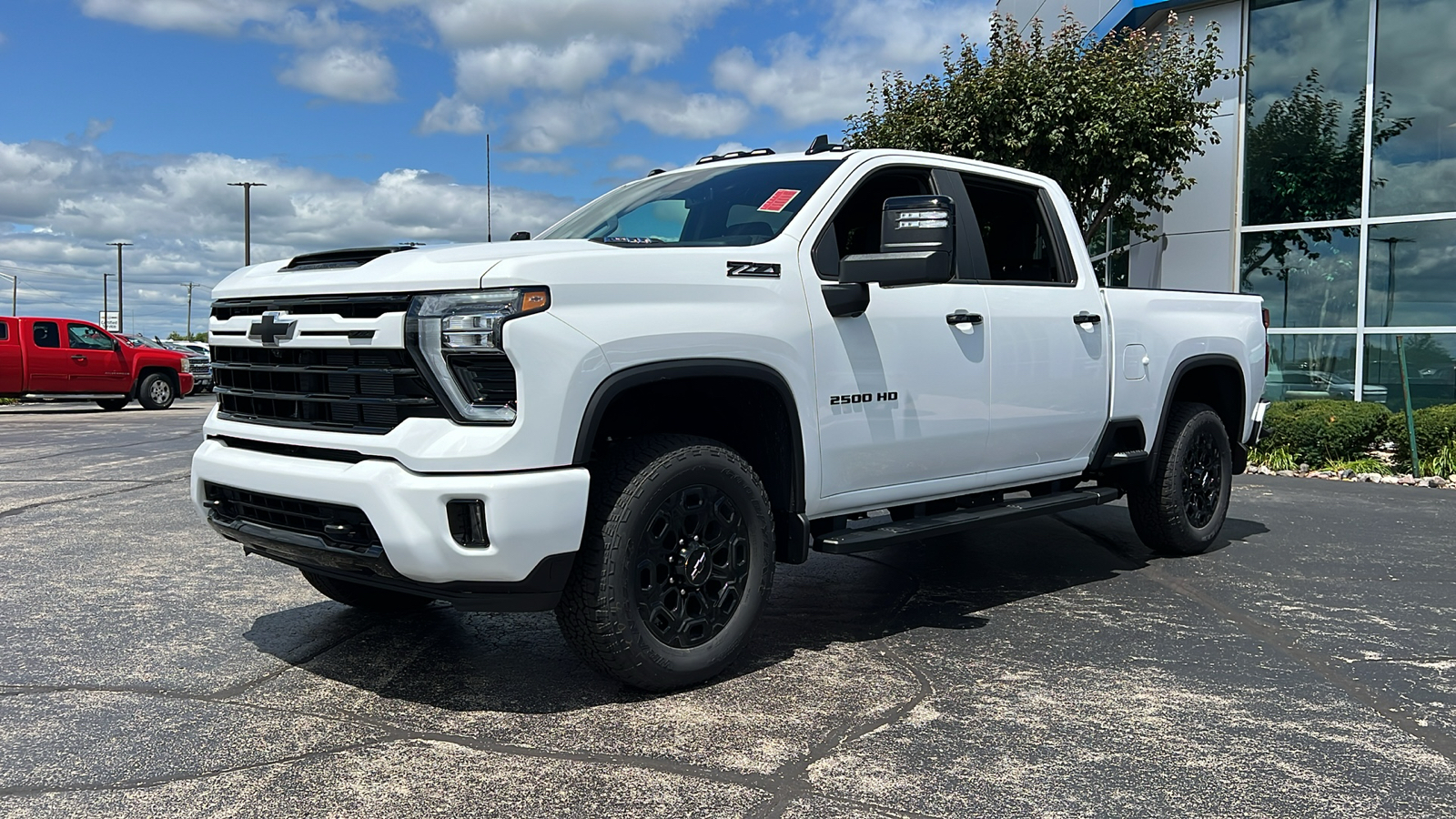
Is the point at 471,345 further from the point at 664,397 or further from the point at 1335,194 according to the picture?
the point at 1335,194

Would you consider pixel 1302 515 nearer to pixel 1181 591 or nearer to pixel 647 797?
pixel 1181 591

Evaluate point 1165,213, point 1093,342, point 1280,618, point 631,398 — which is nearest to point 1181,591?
point 1280,618

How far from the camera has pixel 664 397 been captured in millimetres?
4336

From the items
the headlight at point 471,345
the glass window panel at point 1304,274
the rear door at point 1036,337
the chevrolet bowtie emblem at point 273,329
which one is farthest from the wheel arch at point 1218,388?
the glass window panel at point 1304,274

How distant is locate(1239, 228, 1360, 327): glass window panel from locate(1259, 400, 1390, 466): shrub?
291cm

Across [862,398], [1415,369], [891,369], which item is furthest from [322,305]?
[1415,369]

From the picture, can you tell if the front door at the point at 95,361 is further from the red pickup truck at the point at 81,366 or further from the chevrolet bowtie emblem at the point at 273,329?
the chevrolet bowtie emblem at the point at 273,329

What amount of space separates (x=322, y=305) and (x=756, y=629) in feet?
7.43

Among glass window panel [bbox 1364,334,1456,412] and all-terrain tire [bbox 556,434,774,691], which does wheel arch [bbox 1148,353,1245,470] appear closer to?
all-terrain tire [bbox 556,434,774,691]

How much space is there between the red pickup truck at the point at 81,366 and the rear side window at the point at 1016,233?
20671mm

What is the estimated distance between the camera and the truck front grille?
3752 mm

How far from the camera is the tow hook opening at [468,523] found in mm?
3611

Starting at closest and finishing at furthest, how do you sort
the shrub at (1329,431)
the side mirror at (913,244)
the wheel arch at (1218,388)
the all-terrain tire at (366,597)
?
the side mirror at (913,244) < the all-terrain tire at (366,597) < the wheel arch at (1218,388) < the shrub at (1329,431)

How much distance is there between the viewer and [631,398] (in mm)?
4227
